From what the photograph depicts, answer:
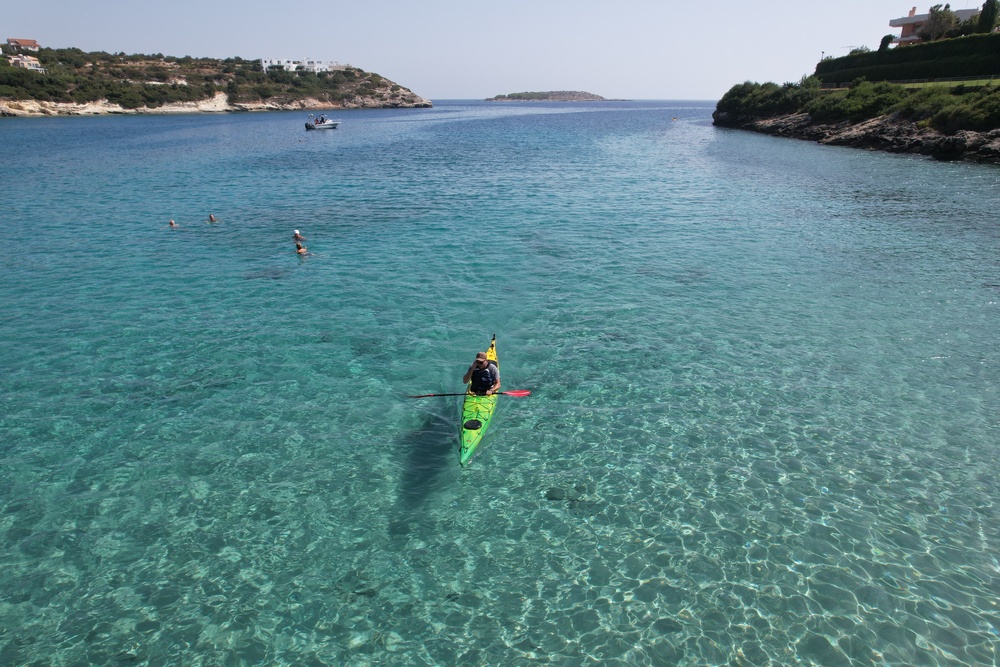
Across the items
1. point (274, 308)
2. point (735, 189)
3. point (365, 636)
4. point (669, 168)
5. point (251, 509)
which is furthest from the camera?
point (669, 168)

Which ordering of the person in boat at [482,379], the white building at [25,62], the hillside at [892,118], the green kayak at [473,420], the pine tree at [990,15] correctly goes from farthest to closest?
the white building at [25,62] → the pine tree at [990,15] → the hillside at [892,118] → the person in boat at [482,379] → the green kayak at [473,420]

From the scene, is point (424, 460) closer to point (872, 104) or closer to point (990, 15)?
point (872, 104)

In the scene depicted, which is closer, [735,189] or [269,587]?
[269,587]

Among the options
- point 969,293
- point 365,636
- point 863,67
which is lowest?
point 365,636

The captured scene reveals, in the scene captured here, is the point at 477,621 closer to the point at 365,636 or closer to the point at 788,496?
the point at 365,636

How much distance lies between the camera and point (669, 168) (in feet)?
214

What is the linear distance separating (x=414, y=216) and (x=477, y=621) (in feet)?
115

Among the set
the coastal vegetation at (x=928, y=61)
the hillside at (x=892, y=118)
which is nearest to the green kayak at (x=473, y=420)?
the hillside at (x=892, y=118)

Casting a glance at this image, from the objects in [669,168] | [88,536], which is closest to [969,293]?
[88,536]

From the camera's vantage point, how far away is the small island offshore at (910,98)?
6088 cm

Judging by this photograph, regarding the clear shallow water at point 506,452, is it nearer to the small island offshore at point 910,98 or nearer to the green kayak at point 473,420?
the green kayak at point 473,420

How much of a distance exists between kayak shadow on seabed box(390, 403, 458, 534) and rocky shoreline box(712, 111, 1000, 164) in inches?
2723

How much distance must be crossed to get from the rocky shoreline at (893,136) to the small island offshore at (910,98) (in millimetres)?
101

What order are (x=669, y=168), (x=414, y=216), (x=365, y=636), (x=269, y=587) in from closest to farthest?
(x=365, y=636)
(x=269, y=587)
(x=414, y=216)
(x=669, y=168)
